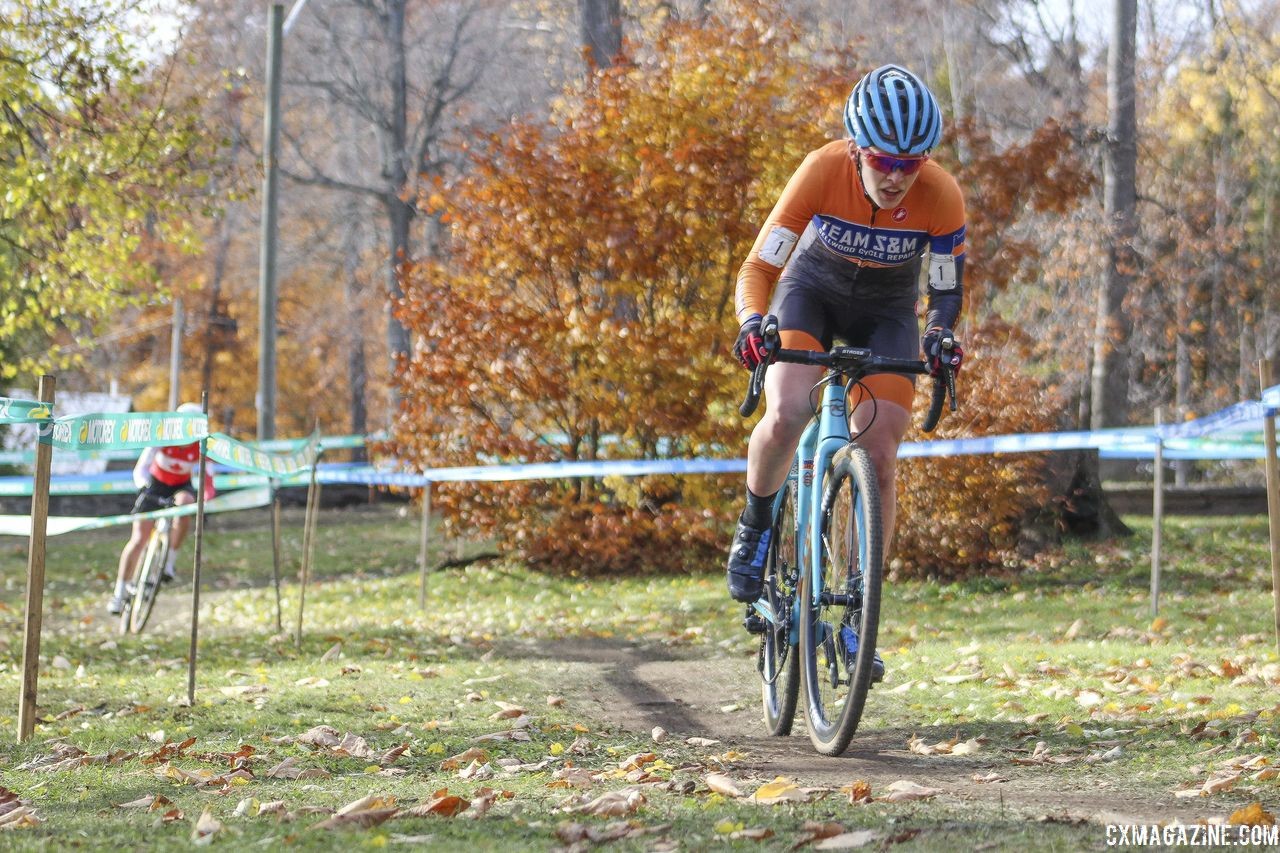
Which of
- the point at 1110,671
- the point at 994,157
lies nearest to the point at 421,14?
the point at 994,157

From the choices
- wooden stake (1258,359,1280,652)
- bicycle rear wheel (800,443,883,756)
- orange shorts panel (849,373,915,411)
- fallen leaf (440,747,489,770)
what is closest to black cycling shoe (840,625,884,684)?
bicycle rear wheel (800,443,883,756)

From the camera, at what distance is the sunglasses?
16.3 ft

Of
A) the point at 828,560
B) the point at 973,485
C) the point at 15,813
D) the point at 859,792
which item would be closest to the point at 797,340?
the point at 828,560

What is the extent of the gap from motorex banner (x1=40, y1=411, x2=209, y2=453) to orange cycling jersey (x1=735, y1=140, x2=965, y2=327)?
301 centimetres

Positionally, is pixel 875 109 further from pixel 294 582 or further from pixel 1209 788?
pixel 294 582

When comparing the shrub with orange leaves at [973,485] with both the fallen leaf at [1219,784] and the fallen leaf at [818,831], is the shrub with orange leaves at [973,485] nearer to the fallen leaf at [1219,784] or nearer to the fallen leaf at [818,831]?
the fallen leaf at [1219,784]

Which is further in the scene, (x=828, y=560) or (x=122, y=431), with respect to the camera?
(x=122, y=431)

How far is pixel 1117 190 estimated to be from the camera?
2030 centimetres

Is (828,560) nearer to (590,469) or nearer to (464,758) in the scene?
(464,758)

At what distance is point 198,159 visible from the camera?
45.4 ft

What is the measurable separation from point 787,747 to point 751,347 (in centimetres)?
162

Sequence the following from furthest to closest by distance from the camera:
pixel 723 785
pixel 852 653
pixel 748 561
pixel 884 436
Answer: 1. pixel 748 561
2. pixel 884 436
3. pixel 852 653
4. pixel 723 785

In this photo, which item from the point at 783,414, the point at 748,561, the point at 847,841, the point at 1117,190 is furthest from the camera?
the point at 1117,190

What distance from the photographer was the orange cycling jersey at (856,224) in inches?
207
